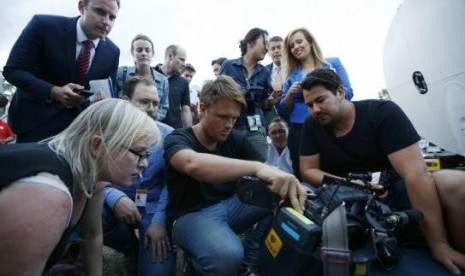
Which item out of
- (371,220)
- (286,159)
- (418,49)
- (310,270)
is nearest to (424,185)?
(371,220)

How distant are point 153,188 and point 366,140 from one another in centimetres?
164

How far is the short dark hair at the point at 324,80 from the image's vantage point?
257 centimetres

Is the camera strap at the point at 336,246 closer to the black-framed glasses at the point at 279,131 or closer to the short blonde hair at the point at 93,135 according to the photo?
the short blonde hair at the point at 93,135

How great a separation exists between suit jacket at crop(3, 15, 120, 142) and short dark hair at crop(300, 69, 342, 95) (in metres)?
1.78

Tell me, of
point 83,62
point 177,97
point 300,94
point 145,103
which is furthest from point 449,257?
point 177,97

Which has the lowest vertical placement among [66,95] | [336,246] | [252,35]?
[336,246]

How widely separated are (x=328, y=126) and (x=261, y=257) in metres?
1.42

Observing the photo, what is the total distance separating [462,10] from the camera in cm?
221

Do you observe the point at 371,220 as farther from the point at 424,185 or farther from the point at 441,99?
the point at 441,99

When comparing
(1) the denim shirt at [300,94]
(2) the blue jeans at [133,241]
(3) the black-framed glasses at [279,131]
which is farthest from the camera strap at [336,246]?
(3) the black-framed glasses at [279,131]

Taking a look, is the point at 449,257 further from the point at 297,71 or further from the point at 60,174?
the point at 297,71

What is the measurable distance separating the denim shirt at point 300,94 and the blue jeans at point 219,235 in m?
1.20

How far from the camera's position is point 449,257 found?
1.78m

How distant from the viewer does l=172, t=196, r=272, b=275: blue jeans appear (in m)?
1.88
